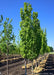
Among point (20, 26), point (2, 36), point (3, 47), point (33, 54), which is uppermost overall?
point (20, 26)

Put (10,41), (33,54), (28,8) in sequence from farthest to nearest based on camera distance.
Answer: (10,41)
(28,8)
(33,54)

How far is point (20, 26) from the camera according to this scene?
48.9 feet

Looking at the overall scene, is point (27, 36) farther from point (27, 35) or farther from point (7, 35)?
point (7, 35)

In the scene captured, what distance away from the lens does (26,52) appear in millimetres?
14195

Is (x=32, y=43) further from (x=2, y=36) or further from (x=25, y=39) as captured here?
(x=2, y=36)

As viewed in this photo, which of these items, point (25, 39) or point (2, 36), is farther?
point (2, 36)

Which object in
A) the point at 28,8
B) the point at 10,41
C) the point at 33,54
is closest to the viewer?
the point at 33,54

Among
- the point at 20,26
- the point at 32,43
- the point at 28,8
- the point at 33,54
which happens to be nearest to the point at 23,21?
the point at 20,26

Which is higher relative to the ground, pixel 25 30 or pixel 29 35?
pixel 25 30

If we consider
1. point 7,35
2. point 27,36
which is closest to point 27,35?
point 27,36

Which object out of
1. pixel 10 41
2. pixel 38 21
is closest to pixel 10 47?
pixel 10 41

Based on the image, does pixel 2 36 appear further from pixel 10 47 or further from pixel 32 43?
pixel 32 43

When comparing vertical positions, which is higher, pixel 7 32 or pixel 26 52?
pixel 7 32

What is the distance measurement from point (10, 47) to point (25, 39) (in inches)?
126
